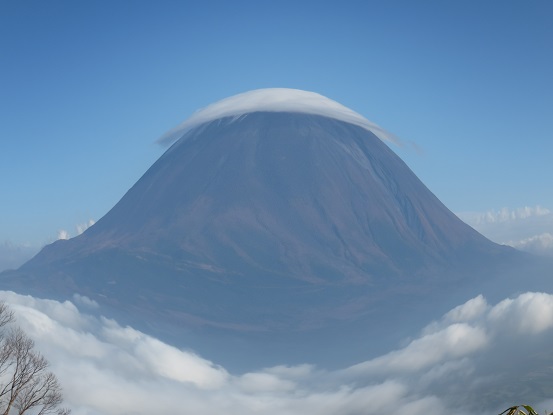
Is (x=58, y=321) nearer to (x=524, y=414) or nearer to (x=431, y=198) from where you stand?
(x=431, y=198)

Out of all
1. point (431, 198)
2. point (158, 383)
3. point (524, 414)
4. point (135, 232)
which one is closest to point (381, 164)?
point (431, 198)

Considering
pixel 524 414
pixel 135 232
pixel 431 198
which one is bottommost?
pixel 524 414

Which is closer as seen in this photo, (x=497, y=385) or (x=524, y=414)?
(x=524, y=414)

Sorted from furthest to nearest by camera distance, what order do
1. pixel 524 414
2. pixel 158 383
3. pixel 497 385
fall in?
pixel 158 383 → pixel 497 385 → pixel 524 414

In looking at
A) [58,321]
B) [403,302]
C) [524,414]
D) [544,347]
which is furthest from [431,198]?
[524,414]

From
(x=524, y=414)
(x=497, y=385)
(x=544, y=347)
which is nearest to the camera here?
(x=524, y=414)

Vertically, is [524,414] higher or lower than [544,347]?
lower

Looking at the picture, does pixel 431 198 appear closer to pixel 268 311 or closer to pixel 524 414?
pixel 268 311
